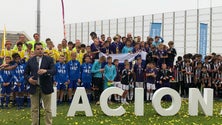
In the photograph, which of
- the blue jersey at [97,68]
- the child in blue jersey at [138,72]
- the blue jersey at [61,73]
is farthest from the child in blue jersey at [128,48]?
the blue jersey at [61,73]

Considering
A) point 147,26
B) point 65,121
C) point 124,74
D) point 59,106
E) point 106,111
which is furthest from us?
point 147,26

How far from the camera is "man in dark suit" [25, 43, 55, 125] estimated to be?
40.0ft

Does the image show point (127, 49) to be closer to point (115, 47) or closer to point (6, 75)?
point (115, 47)

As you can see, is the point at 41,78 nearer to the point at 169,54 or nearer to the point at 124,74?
the point at 124,74

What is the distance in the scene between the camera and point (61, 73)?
1770 cm

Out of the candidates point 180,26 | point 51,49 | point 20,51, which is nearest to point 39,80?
point 20,51

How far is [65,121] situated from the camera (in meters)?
13.3

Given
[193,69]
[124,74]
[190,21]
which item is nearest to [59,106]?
[124,74]

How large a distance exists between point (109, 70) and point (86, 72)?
91cm

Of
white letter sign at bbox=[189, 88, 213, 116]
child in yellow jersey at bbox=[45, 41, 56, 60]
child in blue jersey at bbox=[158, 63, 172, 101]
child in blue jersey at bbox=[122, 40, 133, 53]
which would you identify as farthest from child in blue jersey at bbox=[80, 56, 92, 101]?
white letter sign at bbox=[189, 88, 213, 116]

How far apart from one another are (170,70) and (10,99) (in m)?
6.88

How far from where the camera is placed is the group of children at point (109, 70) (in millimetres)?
17031

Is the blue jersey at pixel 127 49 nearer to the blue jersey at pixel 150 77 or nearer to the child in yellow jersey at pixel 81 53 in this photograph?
the blue jersey at pixel 150 77

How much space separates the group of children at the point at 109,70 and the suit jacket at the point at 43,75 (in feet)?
12.6
